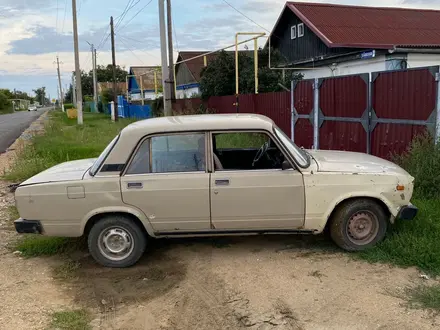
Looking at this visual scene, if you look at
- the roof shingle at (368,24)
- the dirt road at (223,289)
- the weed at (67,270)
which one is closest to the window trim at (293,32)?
the roof shingle at (368,24)

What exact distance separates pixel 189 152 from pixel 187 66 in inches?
1570

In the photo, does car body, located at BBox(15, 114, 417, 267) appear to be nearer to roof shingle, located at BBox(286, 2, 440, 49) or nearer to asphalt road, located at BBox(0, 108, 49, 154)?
asphalt road, located at BBox(0, 108, 49, 154)

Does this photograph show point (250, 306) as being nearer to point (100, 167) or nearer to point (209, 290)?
point (209, 290)

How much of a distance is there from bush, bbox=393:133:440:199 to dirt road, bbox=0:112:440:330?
2.07 meters

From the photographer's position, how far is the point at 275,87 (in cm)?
1909

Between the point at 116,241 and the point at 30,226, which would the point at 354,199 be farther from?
the point at 30,226

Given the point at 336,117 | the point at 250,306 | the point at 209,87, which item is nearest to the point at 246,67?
the point at 209,87

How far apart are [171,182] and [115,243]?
91 centimetres

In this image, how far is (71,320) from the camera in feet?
12.3

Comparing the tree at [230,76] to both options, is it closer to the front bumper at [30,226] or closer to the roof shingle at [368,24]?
the roof shingle at [368,24]

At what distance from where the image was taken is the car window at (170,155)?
476cm

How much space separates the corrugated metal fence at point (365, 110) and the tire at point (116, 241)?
4.72 m

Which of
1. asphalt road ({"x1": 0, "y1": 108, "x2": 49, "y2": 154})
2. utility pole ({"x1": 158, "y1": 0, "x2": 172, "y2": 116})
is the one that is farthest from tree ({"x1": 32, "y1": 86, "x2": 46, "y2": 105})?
utility pole ({"x1": 158, "y1": 0, "x2": 172, "y2": 116})

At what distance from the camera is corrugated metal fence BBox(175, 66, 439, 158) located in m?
7.20
